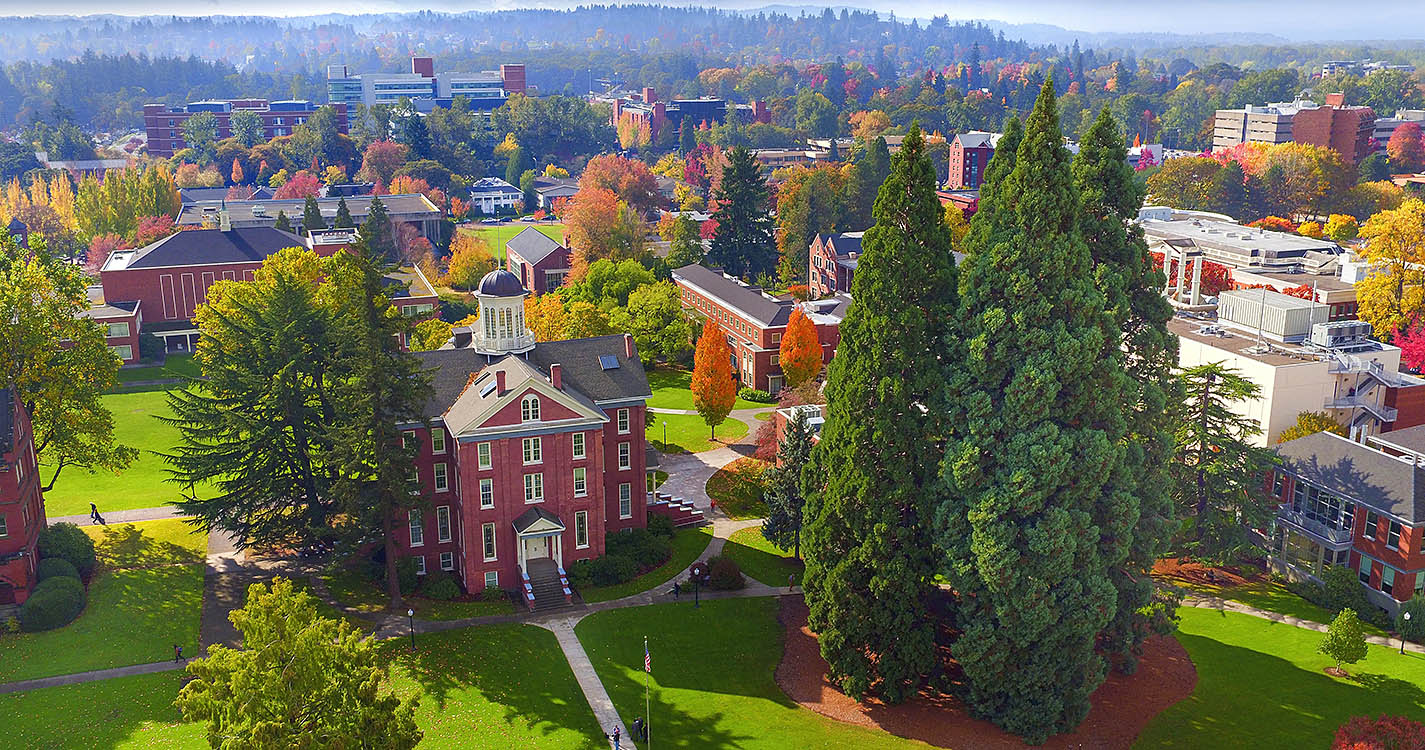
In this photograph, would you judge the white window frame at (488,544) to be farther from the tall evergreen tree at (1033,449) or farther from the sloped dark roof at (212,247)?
the sloped dark roof at (212,247)

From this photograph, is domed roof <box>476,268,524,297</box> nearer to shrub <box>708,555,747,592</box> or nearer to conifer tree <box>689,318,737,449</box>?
shrub <box>708,555,747,592</box>

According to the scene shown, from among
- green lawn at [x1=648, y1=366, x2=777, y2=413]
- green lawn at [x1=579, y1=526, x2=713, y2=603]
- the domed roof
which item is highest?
the domed roof

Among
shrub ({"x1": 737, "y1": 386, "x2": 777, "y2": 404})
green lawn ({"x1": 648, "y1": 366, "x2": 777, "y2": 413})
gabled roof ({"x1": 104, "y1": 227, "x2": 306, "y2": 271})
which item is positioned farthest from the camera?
gabled roof ({"x1": 104, "y1": 227, "x2": 306, "y2": 271})

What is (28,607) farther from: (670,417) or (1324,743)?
(1324,743)

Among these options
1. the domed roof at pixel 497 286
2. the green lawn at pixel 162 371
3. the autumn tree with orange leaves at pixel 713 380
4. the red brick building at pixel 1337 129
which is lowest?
the green lawn at pixel 162 371

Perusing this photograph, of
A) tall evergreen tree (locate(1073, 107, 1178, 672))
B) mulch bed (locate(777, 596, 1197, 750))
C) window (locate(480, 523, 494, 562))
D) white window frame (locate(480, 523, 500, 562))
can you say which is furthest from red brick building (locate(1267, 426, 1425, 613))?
window (locate(480, 523, 494, 562))

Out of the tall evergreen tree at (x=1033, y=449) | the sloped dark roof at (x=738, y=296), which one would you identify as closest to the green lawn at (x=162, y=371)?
the sloped dark roof at (x=738, y=296)
